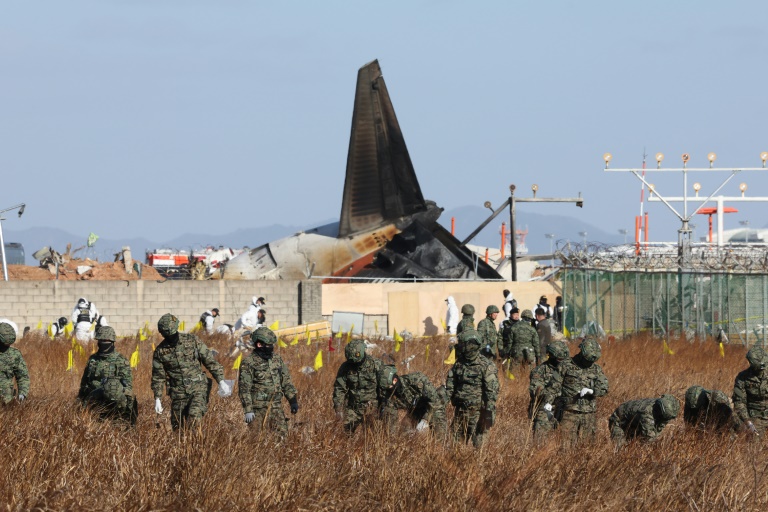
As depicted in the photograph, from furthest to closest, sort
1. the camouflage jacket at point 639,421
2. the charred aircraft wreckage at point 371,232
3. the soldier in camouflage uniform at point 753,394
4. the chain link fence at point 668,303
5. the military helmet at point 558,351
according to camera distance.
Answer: the charred aircraft wreckage at point 371,232 < the chain link fence at point 668,303 < the military helmet at point 558,351 < the soldier in camouflage uniform at point 753,394 < the camouflage jacket at point 639,421

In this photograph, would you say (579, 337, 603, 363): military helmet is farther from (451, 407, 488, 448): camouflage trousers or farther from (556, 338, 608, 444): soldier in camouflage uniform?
(451, 407, 488, 448): camouflage trousers

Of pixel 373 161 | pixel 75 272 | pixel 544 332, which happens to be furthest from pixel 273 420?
pixel 75 272

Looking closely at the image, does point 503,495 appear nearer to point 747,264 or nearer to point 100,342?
point 100,342

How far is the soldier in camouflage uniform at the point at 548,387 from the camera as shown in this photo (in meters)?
12.4

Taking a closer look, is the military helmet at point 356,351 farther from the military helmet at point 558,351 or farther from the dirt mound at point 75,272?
the dirt mound at point 75,272

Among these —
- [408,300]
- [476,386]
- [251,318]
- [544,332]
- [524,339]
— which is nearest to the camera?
[476,386]

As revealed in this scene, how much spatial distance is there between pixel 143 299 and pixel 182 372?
60.6ft

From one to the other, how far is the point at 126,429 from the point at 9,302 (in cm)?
1958

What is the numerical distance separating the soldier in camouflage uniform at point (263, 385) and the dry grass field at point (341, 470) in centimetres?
27

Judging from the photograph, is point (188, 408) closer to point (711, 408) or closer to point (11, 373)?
point (11, 373)

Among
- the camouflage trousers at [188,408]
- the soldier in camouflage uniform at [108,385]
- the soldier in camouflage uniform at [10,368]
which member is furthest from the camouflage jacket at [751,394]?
the soldier in camouflage uniform at [10,368]

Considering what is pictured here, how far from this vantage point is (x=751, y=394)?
1248cm

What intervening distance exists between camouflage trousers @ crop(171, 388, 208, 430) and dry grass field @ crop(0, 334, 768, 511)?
266 millimetres

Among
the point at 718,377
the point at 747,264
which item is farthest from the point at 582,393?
the point at 747,264
